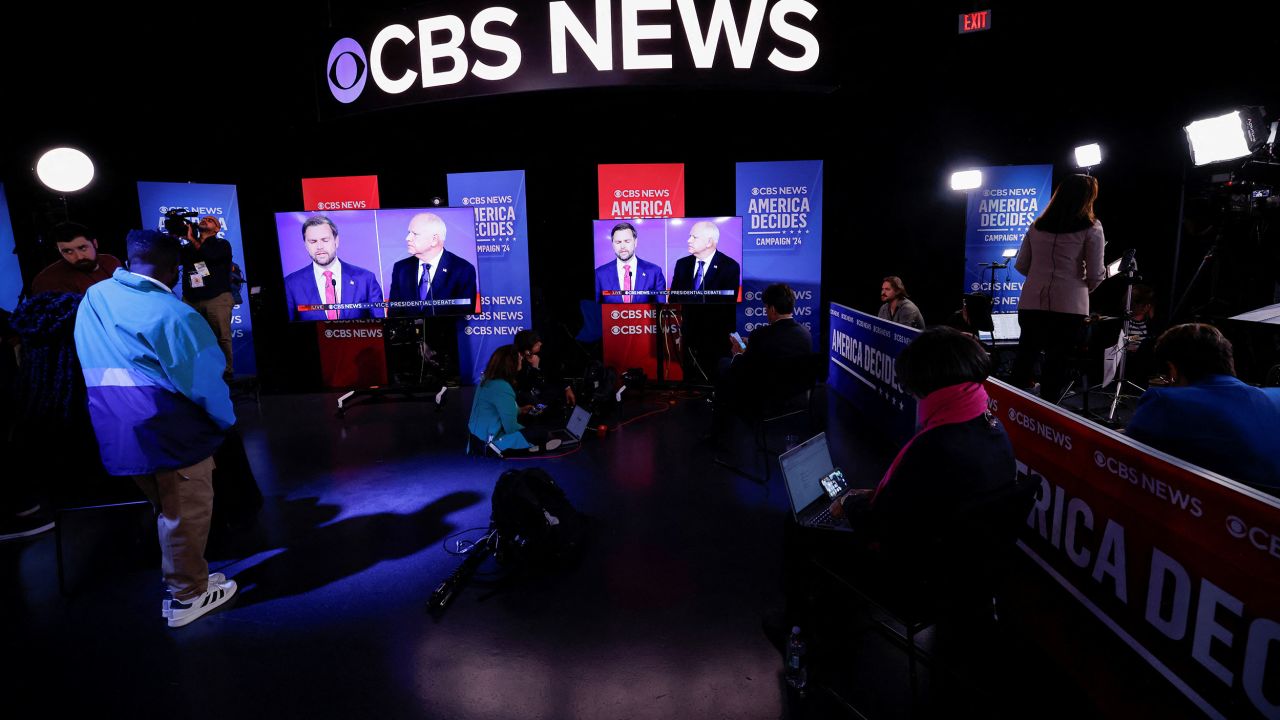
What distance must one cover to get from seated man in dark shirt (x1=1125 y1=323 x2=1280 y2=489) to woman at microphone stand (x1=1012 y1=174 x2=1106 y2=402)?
1479 millimetres

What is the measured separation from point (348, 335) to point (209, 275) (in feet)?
5.44

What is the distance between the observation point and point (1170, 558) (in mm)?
1784

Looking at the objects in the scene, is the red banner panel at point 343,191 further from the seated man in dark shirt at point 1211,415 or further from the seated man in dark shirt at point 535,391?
the seated man in dark shirt at point 1211,415

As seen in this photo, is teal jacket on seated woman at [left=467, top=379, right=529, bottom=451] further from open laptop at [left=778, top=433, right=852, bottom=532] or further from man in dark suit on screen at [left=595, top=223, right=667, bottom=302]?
open laptop at [left=778, top=433, right=852, bottom=532]

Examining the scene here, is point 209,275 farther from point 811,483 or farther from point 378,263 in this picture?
point 811,483

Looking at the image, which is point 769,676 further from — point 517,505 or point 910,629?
point 517,505

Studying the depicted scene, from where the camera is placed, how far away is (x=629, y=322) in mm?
7434

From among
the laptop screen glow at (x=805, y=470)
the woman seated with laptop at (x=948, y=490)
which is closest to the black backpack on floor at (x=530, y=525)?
the laptop screen glow at (x=805, y=470)

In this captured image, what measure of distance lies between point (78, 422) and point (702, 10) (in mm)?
4909

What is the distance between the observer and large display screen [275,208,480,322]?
644cm

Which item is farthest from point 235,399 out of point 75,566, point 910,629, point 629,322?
point 910,629

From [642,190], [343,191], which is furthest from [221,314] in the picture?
[642,190]

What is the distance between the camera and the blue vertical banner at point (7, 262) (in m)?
5.75

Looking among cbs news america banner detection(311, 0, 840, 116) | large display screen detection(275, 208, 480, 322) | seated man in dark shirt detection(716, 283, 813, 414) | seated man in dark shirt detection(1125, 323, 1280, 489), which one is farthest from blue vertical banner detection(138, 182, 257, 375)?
seated man in dark shirt detection(1125, 323, 1280, 489)
